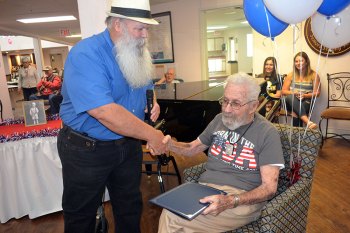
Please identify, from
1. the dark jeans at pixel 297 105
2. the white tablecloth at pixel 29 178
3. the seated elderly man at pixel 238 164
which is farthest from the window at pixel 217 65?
the seated elderly man at pixel 238 164

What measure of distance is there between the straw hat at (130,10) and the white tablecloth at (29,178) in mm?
1455

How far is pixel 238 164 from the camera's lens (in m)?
1.54

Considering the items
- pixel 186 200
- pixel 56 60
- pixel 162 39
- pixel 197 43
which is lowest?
pixel 186 200

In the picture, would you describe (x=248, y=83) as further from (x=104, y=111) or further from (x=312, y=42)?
(x=312, y=42)

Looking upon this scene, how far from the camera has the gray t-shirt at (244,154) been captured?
1470 mm

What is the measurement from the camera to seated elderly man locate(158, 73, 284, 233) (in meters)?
1.37

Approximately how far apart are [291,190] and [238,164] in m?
0.30

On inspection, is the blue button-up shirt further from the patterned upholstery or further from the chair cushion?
the chair cushion

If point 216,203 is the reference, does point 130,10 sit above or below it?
above

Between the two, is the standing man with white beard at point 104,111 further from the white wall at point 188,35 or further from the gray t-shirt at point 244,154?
the white wall at point 188,35

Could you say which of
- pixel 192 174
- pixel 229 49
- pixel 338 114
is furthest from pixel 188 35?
pixel 229 49

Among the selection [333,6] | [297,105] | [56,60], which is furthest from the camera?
[56,60]

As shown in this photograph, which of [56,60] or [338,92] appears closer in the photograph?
[338,92]

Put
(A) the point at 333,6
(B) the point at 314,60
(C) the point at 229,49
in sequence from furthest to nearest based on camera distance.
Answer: (C) the point at 229,49 → (B) the point at 314,60 → (A) the point at 333,6
